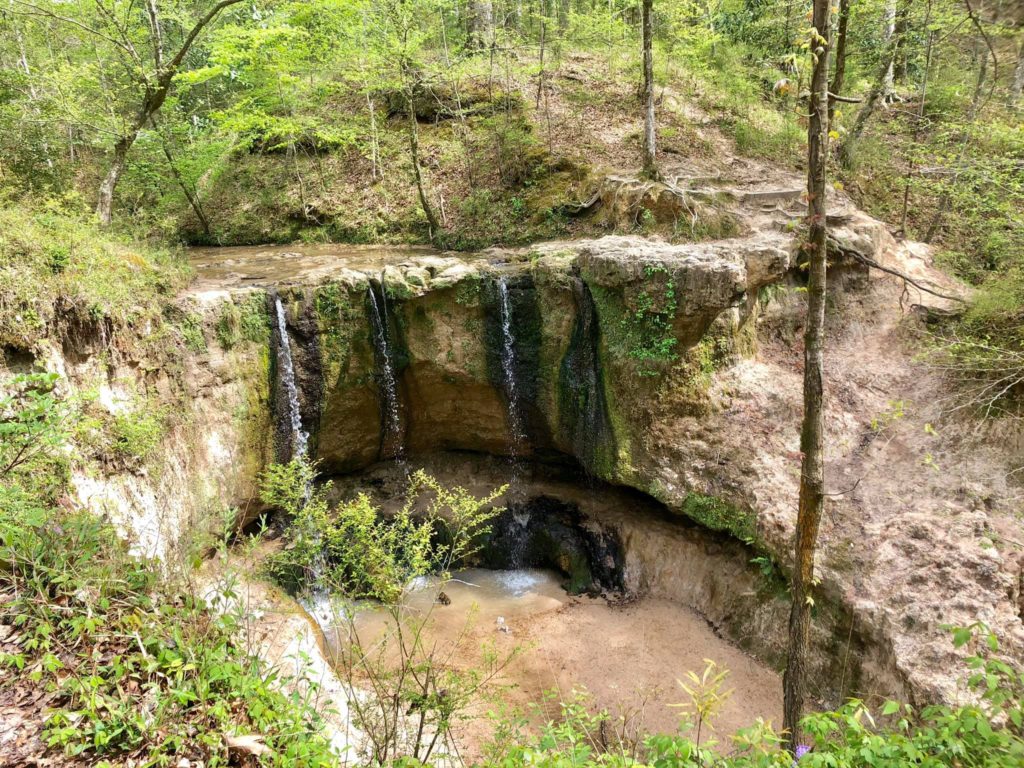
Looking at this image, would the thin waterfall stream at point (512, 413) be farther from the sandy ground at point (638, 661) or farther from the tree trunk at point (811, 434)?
the tree trunk at point (811, 434)

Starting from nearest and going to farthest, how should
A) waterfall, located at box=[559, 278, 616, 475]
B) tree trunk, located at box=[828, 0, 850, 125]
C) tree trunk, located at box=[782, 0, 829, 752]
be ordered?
tree trunk, located at box=[782, 0, 829, 752] < tree trunk, located at box=[828, 0, 850, 125] < waterfall, located at box=[559, 278, 616, 475]

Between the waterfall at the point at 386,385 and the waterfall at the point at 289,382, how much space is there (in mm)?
1581

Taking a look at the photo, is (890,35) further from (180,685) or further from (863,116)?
(180,685)

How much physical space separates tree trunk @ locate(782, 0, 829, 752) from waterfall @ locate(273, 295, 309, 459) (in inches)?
313

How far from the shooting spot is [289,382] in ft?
33.2

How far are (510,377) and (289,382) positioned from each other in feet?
13.8

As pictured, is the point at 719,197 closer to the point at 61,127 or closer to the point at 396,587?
the point at 396,587

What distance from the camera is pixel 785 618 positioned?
802 centimetres

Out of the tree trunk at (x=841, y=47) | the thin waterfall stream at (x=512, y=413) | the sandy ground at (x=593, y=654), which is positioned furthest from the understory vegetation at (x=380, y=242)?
the thin waterfall stream at (x=512, y=413)

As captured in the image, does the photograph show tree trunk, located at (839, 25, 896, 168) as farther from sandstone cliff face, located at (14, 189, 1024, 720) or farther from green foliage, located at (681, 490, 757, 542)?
green foliage, located at (681, 490, 757, 542)

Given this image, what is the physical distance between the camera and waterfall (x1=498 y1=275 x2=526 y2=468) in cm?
1057

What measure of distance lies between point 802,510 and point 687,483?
3.68 metres

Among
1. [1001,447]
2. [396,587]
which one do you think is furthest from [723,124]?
[396,587]

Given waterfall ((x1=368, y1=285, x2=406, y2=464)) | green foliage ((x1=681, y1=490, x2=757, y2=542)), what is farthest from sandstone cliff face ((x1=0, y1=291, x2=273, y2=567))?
green foliage ((x1=681, y1=490, x2=757, y2=542))
